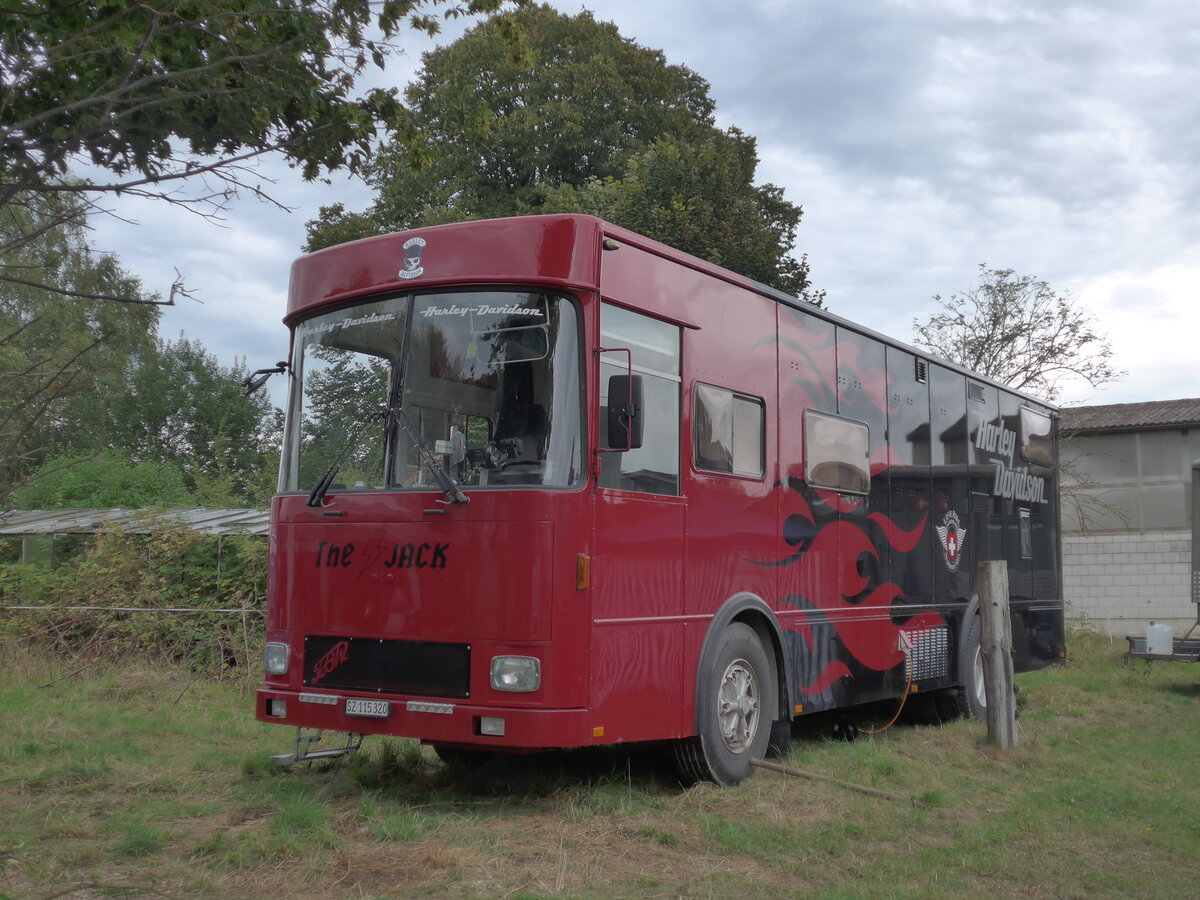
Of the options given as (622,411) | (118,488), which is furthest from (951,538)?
(118,488)

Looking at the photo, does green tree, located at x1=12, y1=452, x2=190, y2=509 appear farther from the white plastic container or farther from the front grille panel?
the front grille panel

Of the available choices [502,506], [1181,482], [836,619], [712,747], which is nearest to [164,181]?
[502,506]

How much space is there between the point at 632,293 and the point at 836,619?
341 cm

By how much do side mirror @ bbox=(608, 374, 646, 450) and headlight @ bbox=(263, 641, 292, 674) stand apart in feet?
7.81

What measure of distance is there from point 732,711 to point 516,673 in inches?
77.0

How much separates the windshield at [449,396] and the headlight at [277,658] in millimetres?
970

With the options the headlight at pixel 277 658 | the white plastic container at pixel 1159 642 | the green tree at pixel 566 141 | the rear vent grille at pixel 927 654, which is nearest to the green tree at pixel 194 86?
the headlight at pixel 277 658

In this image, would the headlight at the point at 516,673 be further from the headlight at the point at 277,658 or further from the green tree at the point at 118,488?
the green tree at the point at 118,488

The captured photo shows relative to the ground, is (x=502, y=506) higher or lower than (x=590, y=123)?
lower

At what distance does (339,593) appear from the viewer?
6922mm

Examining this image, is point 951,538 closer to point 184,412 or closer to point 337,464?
point 337,464

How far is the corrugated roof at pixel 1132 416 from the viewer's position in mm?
25547

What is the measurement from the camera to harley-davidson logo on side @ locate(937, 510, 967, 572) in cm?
1113

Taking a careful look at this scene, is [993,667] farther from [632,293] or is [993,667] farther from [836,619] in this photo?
[632,293]
